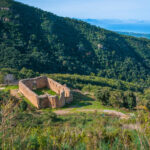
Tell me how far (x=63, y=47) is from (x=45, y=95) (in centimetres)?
5400

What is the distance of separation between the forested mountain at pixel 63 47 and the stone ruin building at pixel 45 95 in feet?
77.9

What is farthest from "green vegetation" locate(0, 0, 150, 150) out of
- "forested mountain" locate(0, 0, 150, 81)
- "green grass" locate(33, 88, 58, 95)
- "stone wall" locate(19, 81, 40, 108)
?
"stone wall" locate(19, 81, 40, 108)

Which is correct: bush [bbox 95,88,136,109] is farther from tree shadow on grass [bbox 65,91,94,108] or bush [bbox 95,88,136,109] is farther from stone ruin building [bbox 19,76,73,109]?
stone ruin building [bbox 19,76,73,109]

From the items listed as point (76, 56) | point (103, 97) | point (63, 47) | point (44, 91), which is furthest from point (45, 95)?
point (76, 56)

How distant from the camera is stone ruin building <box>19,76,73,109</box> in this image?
22.7m

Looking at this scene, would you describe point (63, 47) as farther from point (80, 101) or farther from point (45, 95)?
point (45, 95)

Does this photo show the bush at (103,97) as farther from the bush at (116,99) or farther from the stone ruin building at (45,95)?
the stone ruin building at (45,95)

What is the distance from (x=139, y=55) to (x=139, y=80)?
24751mm

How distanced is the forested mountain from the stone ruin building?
23.8 metres

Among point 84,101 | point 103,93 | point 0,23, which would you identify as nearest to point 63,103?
point 84,101

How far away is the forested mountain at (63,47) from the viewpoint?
5891cm

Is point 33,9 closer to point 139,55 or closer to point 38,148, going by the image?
point 139,55

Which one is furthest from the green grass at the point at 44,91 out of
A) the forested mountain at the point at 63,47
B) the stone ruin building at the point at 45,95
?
the forested mountain at the point at 63,47

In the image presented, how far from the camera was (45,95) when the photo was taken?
76.1 feet
